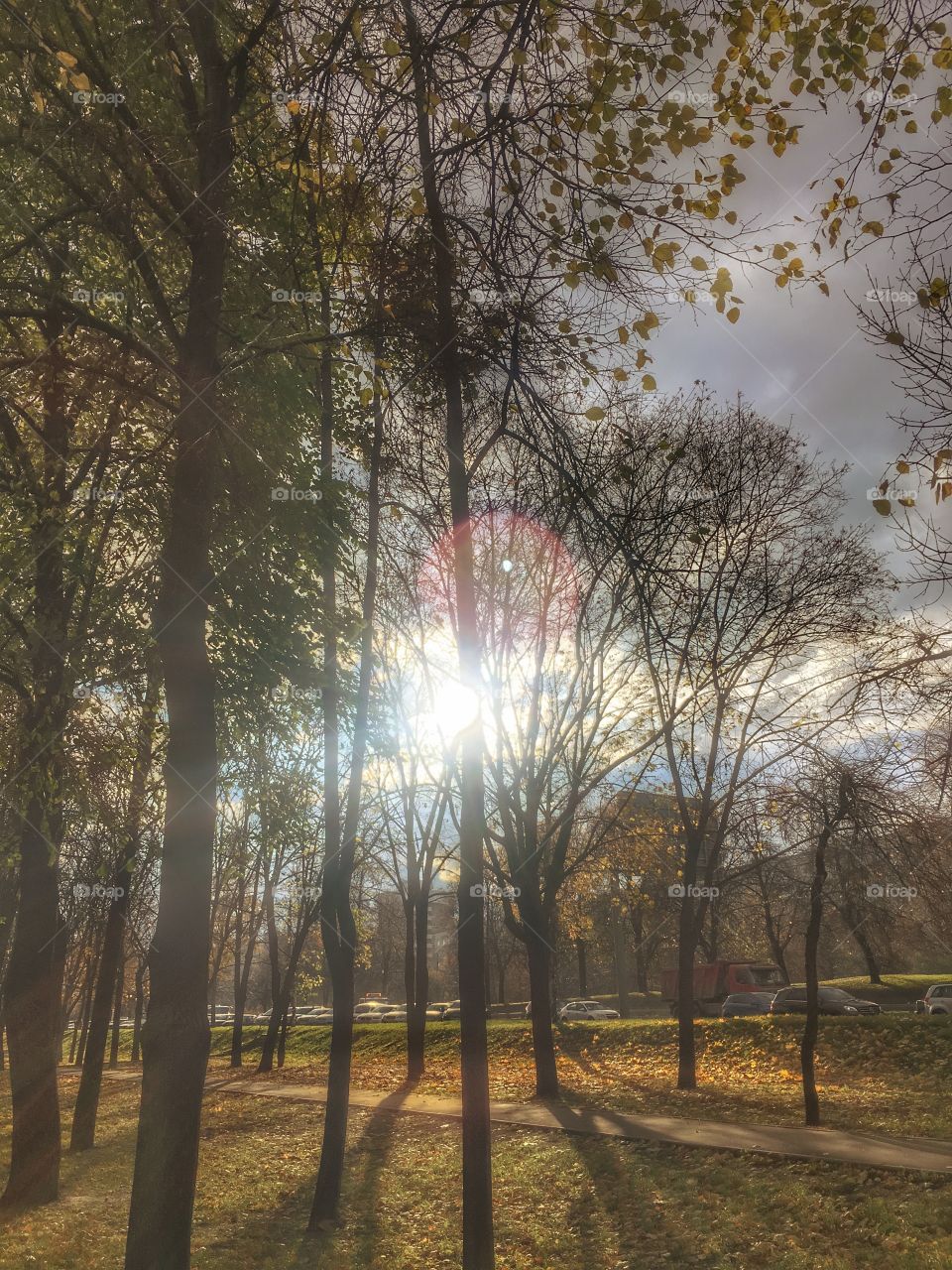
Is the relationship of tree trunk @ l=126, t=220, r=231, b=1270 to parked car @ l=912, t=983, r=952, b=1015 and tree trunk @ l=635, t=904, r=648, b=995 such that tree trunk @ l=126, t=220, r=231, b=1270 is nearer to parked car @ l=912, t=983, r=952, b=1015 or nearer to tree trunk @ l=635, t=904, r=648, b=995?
parked car @ l=912, t=983, r=952, b=1015

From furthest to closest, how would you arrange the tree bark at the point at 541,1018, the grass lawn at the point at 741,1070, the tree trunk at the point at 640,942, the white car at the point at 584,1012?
1. the tree trunk at the point at 640,942
2. the white car at the point at 584,1012
3. the tree bark at the point at 541,1018
4. the grass lawn at the point at 741,1070

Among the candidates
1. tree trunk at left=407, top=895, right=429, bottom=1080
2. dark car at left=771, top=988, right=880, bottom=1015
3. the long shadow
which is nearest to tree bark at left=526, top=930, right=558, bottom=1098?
the long shadow

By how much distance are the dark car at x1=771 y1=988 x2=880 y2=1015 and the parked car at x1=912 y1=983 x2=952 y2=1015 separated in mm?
1821

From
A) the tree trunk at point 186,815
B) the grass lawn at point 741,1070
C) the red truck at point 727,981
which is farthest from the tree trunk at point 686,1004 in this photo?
the red truck at point 727,981

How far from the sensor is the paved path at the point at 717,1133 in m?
9.96

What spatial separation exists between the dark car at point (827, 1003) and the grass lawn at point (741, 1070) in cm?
698

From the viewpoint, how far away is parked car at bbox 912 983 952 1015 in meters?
29.8

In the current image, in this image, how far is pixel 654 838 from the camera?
20578 mm

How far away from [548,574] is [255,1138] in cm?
1163

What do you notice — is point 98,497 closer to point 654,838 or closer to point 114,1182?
point 114,1182

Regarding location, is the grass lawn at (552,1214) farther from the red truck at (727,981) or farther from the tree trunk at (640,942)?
the tree trunk at (640,942)

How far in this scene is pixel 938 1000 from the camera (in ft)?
99.2

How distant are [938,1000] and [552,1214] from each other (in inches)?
1003

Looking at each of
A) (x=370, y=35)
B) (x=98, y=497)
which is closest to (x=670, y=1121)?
(x=98, y=497)
